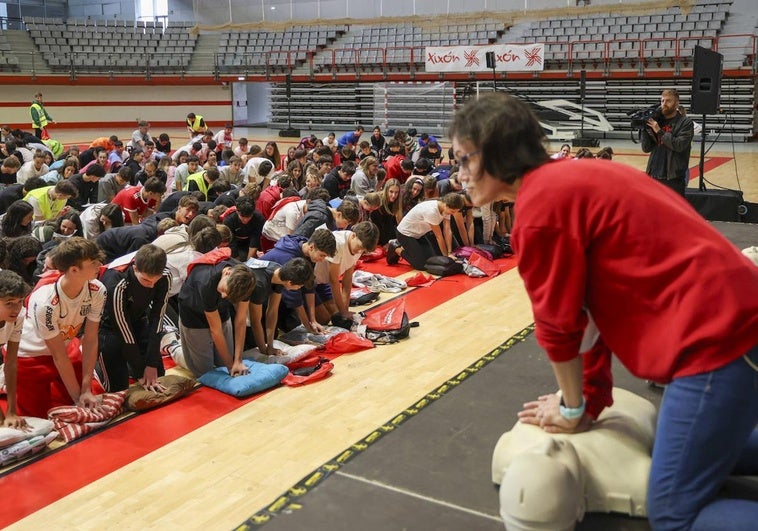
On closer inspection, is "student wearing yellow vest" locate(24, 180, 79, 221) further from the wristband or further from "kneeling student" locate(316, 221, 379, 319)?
the wristband

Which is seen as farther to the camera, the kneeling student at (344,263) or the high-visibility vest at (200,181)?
the high-visibility vest at (200,181)

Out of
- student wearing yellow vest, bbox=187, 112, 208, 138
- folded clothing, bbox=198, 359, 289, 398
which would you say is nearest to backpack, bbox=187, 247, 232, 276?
folded clothing, bbox=198, 359, 289, 398

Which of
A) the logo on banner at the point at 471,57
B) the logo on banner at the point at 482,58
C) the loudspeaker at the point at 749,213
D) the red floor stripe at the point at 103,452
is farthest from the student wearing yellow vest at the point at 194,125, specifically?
the red floor stripe at the point at 103,452

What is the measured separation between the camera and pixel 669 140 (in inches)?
319

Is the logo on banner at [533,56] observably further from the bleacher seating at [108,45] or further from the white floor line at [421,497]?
the white floor line at [421,497]

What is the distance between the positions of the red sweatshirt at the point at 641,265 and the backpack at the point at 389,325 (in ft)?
12.4

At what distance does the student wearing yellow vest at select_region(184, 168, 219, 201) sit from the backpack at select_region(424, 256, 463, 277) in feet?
9.97

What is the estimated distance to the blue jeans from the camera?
1.92 m

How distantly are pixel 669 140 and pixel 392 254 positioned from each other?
10.4 ft

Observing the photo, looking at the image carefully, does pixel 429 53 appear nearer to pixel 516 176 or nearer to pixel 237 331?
pixel 237 331

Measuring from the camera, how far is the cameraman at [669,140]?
26.6ft

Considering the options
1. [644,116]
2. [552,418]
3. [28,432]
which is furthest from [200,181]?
[552,418]

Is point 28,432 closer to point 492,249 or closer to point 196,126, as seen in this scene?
point 492,249

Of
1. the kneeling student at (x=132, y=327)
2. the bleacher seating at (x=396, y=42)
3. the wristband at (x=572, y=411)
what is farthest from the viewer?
the bleacher seating at (x=396, y=42)
